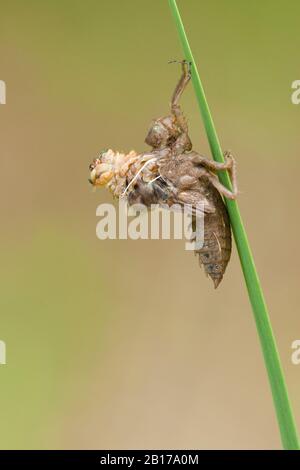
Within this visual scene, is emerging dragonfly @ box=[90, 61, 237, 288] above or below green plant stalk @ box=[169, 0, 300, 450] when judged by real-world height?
above

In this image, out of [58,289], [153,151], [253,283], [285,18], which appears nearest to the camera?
[253,283]

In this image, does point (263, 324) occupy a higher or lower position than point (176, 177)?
lower

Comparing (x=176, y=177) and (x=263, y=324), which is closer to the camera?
(x=263, y=324)

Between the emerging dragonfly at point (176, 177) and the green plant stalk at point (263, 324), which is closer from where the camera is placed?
the green plant stalk at point (263, 324)

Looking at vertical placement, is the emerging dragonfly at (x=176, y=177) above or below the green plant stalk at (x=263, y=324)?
above

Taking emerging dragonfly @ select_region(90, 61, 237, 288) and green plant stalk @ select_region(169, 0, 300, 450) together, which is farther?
emerging dragonfly @ select_region(90, 61, 237, 288)

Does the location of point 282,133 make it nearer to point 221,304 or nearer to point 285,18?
point 285,18

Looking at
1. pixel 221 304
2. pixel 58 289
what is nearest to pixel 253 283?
→ pixel 221 304

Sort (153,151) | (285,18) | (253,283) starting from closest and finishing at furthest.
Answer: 1. (253,283)
2. (153,151)
3. (285,18)
